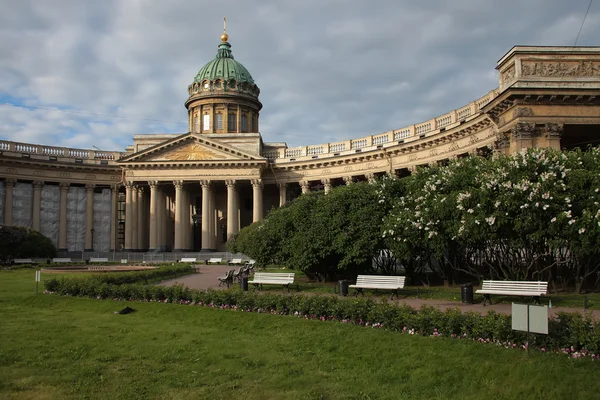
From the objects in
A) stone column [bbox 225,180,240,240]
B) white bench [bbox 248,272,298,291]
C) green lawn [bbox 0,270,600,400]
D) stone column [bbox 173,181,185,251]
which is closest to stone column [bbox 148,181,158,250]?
stone column [bbox 173,181,185,251]

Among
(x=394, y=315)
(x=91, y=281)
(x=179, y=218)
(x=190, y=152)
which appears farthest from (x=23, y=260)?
(x=394, y=315)

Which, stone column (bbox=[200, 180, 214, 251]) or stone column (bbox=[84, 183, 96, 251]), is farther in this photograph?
stone column (bbox=[84, 183, 96, 251])

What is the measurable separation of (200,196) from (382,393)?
58.6 m

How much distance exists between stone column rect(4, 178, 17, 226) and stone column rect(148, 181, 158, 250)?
13936 millimetres

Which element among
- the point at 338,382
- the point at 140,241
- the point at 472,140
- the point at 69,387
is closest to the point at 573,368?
the point at 338,382

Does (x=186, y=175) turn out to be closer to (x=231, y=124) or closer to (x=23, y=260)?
(x=231, y=124)

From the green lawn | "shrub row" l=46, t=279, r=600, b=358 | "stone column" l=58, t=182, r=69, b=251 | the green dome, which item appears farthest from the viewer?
the green dome

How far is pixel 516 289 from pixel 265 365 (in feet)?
29.6

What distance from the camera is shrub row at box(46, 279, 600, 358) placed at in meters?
10.3

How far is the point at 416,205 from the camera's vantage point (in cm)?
2036

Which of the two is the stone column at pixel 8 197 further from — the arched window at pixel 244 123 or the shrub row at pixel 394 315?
the shrub row at pixel 394 315

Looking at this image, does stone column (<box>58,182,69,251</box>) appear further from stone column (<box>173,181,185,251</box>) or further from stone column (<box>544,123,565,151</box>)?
stone column (<box>544,123,565,151</box>)

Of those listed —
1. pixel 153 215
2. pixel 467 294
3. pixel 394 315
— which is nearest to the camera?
pixel 394 315

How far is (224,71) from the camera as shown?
2734 inches
